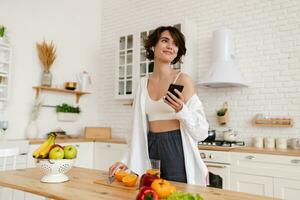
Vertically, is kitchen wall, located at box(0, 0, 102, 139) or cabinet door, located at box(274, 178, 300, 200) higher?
kitchen wall, located at box(0, 0, 102, 139)

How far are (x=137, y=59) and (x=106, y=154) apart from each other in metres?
1.45

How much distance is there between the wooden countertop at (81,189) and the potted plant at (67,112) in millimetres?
2761

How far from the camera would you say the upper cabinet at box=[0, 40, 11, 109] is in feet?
11.6

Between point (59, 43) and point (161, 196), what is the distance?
151 inches

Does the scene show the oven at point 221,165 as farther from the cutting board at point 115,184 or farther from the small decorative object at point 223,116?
the cutting board at point 115,184

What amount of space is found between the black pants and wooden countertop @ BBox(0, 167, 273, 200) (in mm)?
205

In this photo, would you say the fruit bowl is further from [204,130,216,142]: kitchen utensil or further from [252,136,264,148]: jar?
[252,136,264,148]: jar

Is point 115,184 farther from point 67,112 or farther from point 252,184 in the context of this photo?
point 67,112

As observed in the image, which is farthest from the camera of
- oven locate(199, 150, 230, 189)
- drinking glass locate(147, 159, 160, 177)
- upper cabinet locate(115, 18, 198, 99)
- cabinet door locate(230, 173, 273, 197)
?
upper cabinet locate(115, 18, 198, 99)

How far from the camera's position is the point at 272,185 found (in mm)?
2713

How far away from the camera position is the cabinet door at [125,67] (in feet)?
14.2

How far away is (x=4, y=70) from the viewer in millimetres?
3590

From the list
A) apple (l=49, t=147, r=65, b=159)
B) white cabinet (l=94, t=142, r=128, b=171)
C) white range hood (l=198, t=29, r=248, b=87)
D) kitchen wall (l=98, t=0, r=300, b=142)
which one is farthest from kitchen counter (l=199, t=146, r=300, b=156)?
apple (l=49, t=147, r=65, b=159)

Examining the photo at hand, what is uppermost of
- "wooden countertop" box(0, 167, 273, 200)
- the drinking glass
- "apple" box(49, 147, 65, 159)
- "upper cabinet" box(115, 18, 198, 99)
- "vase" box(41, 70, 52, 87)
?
"upper cabinet" box(115, 18, 198, 99)
